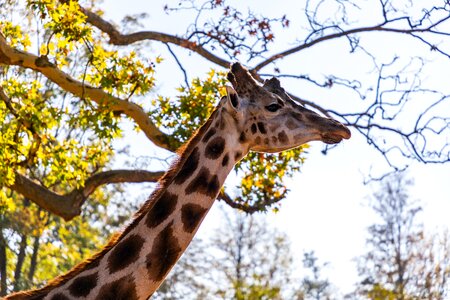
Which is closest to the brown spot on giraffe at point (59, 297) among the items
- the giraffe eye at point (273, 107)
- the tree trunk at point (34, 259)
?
the giraffe eye at point (273, 107)

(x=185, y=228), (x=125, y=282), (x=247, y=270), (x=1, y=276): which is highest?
(x=247, y=270)

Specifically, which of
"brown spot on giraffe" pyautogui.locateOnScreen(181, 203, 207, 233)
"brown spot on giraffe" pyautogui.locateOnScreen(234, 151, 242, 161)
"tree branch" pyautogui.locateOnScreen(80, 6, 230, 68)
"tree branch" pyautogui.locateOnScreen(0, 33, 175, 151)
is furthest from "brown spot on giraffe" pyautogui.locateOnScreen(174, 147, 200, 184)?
"tree branch" pyautogui.locateOnScreen(80, 6, 230, 68)

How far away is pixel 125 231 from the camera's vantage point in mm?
9180

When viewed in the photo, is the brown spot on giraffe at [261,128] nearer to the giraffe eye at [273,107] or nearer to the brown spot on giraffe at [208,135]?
the giraffe eye at [273,107]

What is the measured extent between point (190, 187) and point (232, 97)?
0.79m

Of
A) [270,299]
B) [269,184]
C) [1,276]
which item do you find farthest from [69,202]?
[270,299]

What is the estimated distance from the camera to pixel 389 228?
4216 cm

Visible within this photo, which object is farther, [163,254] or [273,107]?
[273,107]

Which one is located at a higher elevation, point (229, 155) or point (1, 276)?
point (1, 276)

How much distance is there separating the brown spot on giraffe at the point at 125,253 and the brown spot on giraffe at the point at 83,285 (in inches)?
5.7

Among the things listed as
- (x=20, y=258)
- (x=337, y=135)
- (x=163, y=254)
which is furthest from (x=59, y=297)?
(x=20, y=258)

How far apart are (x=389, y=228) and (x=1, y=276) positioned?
15617 millimetres

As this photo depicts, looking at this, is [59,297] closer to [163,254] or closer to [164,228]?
[163,254]

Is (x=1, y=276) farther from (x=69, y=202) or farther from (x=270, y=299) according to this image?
(x=69, y=202)
